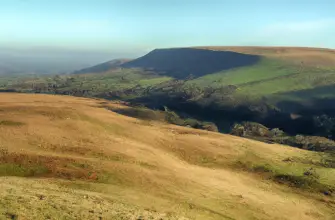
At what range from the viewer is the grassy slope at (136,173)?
106 feet

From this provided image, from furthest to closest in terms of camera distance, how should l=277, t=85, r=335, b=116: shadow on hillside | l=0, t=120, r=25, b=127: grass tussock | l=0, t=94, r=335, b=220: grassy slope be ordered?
l=277, t=85, r=335, b=116: shadow on hillside → l=0, t=120, r=25, b=127: grass tussock → l=0, t=94, r=335, b=220: grassy slope

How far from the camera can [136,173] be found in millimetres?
44656

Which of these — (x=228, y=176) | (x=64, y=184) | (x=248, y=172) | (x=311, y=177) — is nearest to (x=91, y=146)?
(x=64, y=184)

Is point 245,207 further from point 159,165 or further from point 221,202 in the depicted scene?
point 159,165

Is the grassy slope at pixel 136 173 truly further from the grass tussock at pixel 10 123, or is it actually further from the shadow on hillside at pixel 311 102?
the shadow on hillside at pixel 311 102

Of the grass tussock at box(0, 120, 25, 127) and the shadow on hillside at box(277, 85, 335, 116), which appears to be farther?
the shadow on hillside at box(277, 85, 335, 116)

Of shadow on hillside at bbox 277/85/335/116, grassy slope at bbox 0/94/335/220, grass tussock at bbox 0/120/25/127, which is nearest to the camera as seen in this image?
grassy slope at bbox 0/94/335/220

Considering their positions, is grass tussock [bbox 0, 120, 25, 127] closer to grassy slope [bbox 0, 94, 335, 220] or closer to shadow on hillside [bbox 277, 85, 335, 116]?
grassy slope [bbox 0, 94, 335, 220]

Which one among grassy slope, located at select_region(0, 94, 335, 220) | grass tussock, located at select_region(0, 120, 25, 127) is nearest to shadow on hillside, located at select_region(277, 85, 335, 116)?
grassy slope, located at select_region(0, 94, 335, 220)

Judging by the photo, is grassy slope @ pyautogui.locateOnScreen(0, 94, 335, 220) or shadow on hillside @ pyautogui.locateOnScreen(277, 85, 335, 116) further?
shadow on hillside @ pyautogui.locateOnScreen(277, 85, 335, 116)

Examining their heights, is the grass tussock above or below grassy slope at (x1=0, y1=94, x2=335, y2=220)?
above

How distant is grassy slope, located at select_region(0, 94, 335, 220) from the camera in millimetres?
32344

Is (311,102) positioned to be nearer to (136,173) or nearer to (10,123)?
(136,173)

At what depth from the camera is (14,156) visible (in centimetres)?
4388
